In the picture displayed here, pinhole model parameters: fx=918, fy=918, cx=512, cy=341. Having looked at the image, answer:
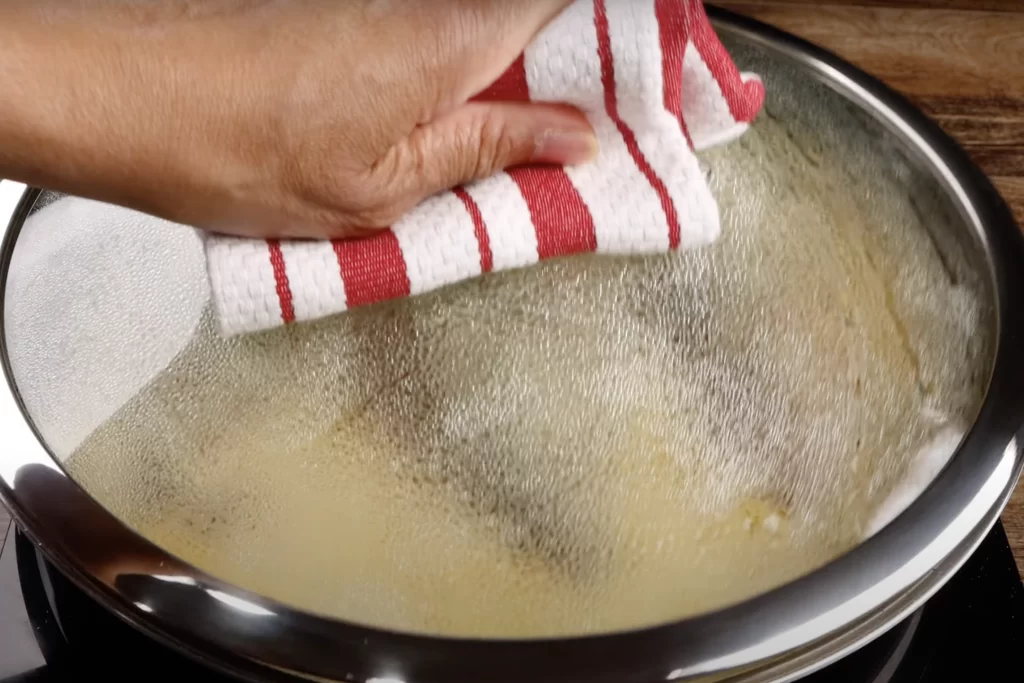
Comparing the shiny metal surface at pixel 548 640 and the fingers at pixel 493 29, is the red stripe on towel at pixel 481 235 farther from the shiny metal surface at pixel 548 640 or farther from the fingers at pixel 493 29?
the shiny metal surface at pixel 548 640

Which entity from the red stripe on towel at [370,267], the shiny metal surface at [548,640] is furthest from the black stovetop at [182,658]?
the red stripe on towel at [370,267]

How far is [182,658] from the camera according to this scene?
1.27 feet

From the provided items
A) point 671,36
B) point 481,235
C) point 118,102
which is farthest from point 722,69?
point 118,102

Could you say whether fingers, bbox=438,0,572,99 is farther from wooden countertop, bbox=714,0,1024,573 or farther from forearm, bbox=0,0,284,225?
wooden countertop, bbox=714,0,1024,573

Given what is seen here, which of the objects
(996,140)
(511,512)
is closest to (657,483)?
(511,512)

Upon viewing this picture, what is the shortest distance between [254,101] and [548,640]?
245 millimetres

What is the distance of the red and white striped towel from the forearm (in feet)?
0.14

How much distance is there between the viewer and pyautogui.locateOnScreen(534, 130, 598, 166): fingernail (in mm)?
424

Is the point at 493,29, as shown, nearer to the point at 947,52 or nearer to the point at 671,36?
the point at 671,36

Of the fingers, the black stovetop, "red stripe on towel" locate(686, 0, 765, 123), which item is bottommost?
the black stovetop

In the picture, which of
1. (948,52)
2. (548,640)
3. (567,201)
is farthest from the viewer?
(948,52)

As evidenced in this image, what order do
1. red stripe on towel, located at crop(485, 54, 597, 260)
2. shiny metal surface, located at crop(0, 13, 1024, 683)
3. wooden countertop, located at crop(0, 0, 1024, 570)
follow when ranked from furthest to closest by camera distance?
1. wooden countertop, located at crop(0, 0, 1024, 570)
2. red stripe on towel, located at crop(485, 54, 597, 260)
3. shiny metal surface, located at crop(0, 13, 1024, 683)

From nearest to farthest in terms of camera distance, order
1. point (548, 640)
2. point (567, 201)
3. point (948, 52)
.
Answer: point (548, 640)
point (567, 201)
point (948, 52)

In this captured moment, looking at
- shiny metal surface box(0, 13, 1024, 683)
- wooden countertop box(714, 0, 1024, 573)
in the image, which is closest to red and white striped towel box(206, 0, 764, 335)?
shiny metal surface box(0, 13, 1024, 683)
